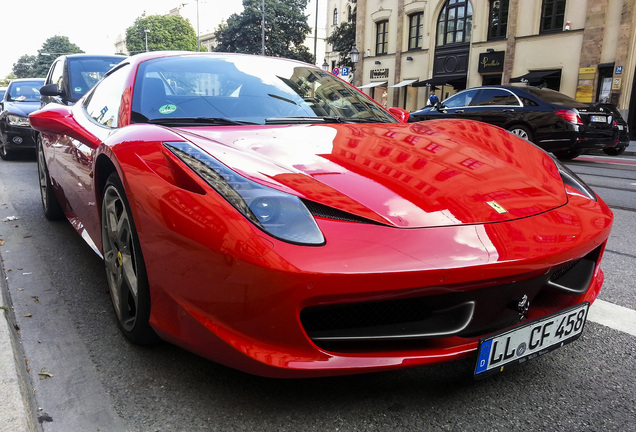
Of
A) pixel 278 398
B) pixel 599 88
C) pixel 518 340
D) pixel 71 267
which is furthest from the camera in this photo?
pixel 599 88

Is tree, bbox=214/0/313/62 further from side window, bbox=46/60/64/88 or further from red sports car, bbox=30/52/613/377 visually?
red sports car, bbox=30/52/613/377

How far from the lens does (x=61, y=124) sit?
317 centimetres

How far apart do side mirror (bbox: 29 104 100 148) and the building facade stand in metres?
18.9

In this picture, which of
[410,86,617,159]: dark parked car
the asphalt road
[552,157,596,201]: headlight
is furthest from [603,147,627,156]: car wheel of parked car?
the asphalt road

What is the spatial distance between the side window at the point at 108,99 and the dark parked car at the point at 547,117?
827 cm

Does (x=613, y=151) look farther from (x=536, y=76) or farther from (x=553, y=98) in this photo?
(x=536, y=76)

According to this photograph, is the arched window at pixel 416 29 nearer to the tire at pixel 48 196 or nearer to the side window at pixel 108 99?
the tire at pixel 48 196

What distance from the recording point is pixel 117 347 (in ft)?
7.14

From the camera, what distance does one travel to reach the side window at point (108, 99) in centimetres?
267

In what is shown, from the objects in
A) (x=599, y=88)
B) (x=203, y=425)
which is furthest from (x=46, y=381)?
(x=599, y=88)

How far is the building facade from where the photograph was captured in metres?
18.4

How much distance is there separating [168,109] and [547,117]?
347 inches

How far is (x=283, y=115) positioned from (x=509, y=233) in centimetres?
136

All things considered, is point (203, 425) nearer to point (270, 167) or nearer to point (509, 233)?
point (270, 167)
